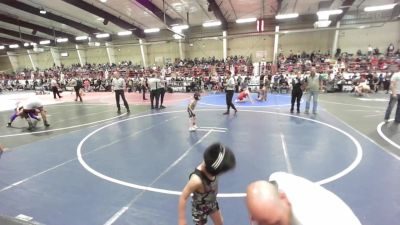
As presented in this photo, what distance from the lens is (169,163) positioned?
18.6 feet

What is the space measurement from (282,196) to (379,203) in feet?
13.2

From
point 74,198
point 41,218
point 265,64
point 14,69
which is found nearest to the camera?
point 41,218

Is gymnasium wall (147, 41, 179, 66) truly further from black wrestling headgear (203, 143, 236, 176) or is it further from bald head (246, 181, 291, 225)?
bald head (246, 181, 291, 225)

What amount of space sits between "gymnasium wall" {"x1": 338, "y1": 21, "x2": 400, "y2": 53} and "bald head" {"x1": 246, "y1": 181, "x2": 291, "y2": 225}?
92.9 ft

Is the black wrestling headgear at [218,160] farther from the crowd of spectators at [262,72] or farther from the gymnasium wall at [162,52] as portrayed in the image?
the gymnasium wall at [162,52]

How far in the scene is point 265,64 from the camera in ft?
76.7

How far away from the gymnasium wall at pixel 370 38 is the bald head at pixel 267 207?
92.9 feet

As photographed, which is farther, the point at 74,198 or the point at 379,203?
the point at 74,198

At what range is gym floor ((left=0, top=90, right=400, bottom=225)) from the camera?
12.8ft

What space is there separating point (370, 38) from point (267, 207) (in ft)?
95.0

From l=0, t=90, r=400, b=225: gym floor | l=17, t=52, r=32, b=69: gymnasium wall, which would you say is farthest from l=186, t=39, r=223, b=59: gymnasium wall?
l=17, t=52, r=32, b=69: gymnasium wall

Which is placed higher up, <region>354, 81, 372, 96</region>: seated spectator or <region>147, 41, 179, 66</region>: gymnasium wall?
<region>147, 41, 179, 66</region>: gymnasium wall

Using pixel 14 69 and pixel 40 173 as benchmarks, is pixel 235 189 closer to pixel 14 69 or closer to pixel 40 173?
pixel 40 173

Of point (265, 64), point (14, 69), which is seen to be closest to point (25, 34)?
point (14, 69)
